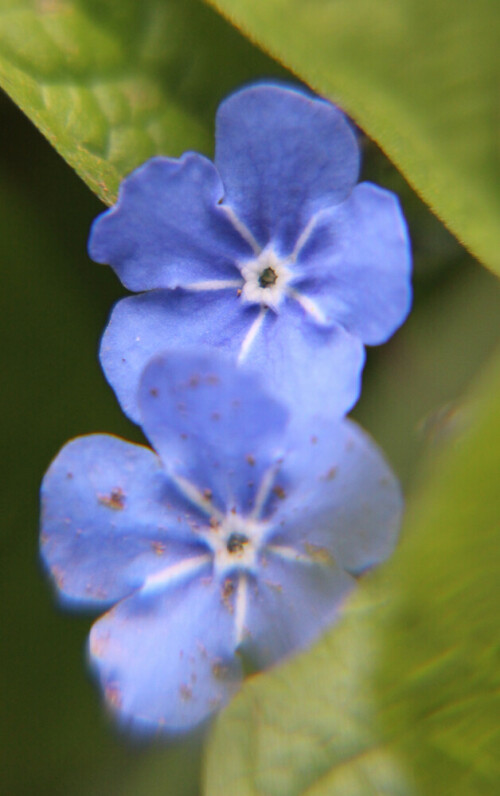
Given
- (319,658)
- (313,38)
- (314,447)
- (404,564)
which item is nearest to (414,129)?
(313,38)

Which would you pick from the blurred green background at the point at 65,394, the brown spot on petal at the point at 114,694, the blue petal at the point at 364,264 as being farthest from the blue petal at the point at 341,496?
the blurred green background at the point at 65,394

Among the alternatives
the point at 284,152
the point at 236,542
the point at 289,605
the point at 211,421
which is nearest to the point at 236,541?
the point at 236,542

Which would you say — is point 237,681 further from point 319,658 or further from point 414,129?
point 414,129

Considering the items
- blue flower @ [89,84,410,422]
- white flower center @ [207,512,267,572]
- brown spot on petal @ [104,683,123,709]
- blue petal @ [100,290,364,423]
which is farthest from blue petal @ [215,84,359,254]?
brown spot on petal @ [104,683,123,709]

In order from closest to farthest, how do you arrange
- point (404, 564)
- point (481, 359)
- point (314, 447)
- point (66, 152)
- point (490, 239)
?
point (404, 564) < point (314, 447) < point (490, 239) < point (66, 152) < point (481, 359)

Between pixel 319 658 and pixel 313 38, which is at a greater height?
pixel 313 38

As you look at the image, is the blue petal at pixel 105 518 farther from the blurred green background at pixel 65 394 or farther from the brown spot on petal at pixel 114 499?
the blurred green background at pixel 65 394

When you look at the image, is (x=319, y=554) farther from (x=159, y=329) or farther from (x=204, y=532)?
(x=159, y=329)
